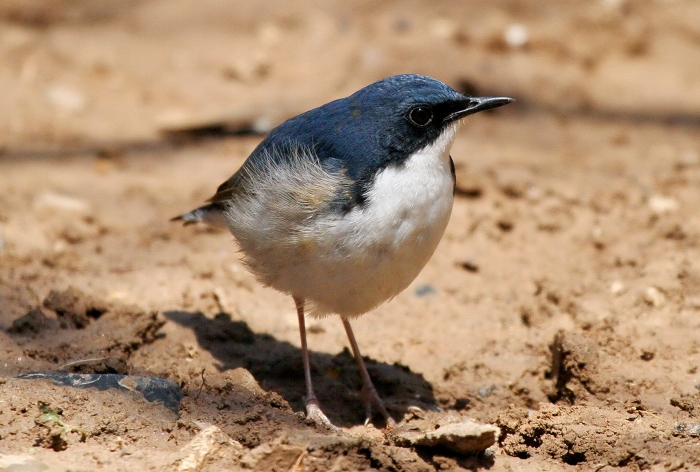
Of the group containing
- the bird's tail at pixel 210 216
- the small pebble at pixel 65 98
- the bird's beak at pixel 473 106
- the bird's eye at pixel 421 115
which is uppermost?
the small pebble at pixel 65 98

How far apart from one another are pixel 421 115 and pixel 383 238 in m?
0.81

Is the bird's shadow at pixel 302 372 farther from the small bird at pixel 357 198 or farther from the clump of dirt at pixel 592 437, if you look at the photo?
the clump of dirt at pixel 592 437

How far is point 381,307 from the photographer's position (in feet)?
21.2

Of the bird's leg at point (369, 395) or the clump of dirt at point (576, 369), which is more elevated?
the clump of dirt at point (576, 369)

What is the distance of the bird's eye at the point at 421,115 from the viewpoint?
492 cm

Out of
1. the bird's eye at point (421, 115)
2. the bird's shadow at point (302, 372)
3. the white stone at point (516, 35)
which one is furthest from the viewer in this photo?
the white stone at point (516, 35)

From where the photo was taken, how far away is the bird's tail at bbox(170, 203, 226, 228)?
5.85 metres

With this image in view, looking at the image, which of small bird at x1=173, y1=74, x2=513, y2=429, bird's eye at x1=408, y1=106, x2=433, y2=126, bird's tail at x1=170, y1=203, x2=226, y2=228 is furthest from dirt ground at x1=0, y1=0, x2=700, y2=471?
bird's eye at x1=408, y1=106, x2=433, y2=126

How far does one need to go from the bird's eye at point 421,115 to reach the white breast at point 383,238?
Result: 13 centimetres

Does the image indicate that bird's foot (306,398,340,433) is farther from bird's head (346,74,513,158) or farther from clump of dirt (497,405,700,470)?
bird's head (346,74,513,158)

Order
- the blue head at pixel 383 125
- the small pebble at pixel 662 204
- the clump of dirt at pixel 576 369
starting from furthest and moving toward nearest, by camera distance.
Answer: the small pebble at pixel 662 204 → the clump of dirt at pixel 576 369 → the blue head at pixel 383 125

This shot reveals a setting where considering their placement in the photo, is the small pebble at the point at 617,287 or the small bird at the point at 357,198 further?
the small pebble at the point at 617,287

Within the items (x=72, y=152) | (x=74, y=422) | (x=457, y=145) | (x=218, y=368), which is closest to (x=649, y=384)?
(x=218, y=368)

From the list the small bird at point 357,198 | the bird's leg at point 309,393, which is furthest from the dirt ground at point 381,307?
the small bird at point 357,198
